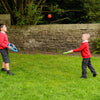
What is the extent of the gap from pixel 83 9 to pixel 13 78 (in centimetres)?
720

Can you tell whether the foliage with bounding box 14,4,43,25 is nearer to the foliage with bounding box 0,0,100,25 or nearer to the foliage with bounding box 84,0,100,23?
the foliage with bounding box 0,0,100,25

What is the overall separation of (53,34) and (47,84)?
4.92 metres

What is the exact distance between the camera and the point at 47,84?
4266 mm

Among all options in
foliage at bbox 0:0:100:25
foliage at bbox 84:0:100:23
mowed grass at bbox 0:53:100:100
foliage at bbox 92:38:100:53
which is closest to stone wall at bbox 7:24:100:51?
foliage at bbox 92:38:100:53

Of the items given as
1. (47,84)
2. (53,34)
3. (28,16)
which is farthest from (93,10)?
(47,84)

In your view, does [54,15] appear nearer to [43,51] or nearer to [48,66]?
[43,51]

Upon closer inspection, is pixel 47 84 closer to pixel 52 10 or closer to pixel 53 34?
pixel 53 34

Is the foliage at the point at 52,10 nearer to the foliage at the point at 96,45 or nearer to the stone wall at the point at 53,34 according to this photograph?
the stone wall at the point at 53,34

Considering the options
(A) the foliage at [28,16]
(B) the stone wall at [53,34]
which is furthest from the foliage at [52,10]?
(B) the stone wall at [53,34]

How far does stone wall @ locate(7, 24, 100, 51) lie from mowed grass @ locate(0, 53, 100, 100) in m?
2.97

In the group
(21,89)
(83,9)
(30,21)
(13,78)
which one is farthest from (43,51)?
(21,89)

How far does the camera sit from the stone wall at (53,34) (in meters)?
8.89

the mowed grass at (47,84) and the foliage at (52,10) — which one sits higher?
the foliage at (52,10)

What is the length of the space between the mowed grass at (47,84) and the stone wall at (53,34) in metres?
2.97
